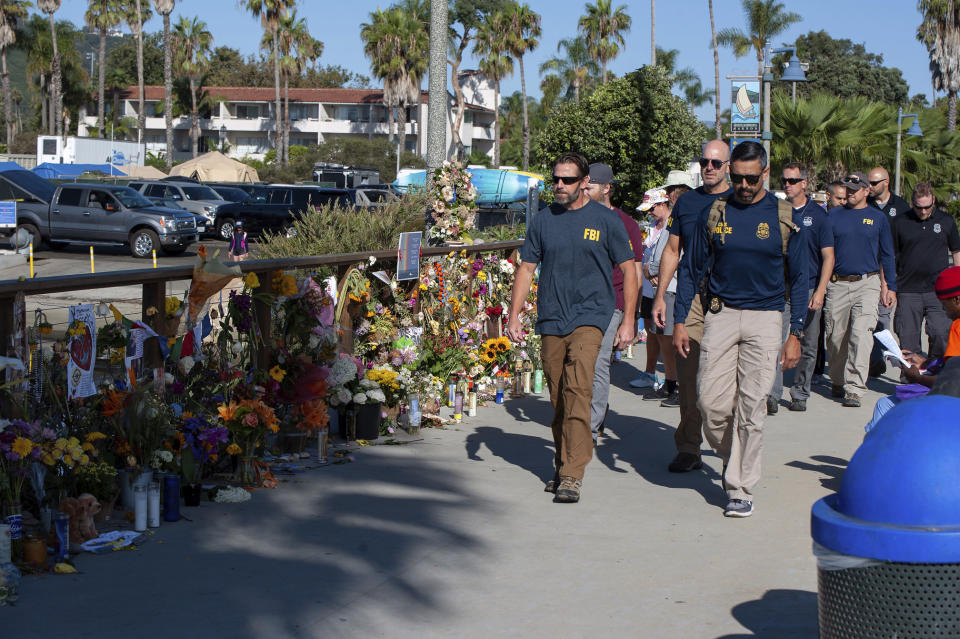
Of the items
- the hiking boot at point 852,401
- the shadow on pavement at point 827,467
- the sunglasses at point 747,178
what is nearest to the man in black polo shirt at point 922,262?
the hiking boot at point 852,401

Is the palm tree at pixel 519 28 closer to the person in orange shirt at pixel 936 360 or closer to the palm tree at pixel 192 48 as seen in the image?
the palm tree at pixel 192 48

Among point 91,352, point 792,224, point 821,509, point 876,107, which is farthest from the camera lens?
point 876,107

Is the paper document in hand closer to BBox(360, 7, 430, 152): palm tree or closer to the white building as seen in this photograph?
BBox(360, 7, 430, 152): palm tree

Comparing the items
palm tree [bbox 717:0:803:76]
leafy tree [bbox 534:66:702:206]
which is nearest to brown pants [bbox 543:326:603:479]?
leafy tree [bbox 534:66:702:206]

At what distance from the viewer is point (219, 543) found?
17.0ft

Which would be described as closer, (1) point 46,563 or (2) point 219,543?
(1) point 46,563

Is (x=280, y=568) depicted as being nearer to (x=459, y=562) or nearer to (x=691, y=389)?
(x=459, y=562)

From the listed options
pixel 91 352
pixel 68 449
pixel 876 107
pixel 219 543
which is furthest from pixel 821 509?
pixel 876 107

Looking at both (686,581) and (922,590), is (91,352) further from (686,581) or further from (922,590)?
(922,590)

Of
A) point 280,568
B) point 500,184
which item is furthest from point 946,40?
point 280,568

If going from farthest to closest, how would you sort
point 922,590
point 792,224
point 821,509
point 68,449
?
point 792,224 → point 68,449 → point 821,509 → point 922,590

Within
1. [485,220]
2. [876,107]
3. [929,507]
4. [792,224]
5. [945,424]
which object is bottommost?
[929,507]

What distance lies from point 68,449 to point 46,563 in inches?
21.8

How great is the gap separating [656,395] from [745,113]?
7.85m
